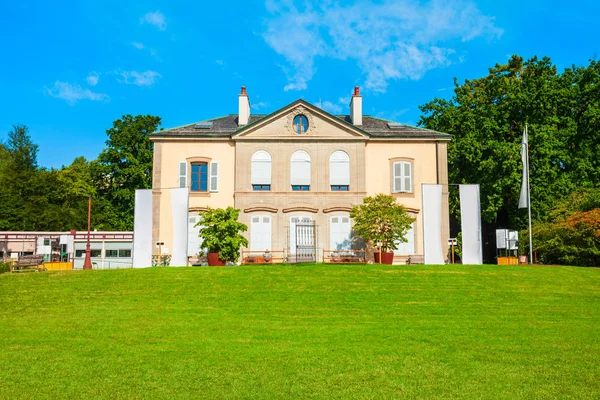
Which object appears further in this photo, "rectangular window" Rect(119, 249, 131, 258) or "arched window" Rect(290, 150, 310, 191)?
"rectangular window" Rect(119, 249, 131, 258)

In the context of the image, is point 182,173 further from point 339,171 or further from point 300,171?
point 339,171

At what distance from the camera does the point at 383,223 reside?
77.9ft

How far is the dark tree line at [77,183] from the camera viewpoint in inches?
1574

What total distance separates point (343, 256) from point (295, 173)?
4.85 metres

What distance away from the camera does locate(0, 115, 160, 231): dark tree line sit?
40.0 metres

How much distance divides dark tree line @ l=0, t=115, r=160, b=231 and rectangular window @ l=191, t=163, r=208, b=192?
1382 centimetres

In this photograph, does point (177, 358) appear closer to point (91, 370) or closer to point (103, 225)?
point (91, 370)

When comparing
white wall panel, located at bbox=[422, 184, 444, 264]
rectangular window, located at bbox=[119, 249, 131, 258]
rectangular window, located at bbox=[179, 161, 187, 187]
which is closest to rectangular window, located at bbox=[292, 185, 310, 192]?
rectangular window, located at bbox=[179, 161, 187, 187]

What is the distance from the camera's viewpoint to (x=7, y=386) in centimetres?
695

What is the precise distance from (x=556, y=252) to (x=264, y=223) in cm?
1402

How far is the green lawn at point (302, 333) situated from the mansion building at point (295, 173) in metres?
6.53

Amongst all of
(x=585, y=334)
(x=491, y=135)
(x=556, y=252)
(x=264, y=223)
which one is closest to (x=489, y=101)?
(x=491, y=135)

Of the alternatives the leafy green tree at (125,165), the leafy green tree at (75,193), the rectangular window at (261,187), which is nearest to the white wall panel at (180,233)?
the rectangular window at (261,187)

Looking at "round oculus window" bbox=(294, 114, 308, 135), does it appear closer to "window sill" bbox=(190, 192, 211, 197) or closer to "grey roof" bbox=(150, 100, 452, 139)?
"grey roof" bbox=(150, 100, 452, 139)
